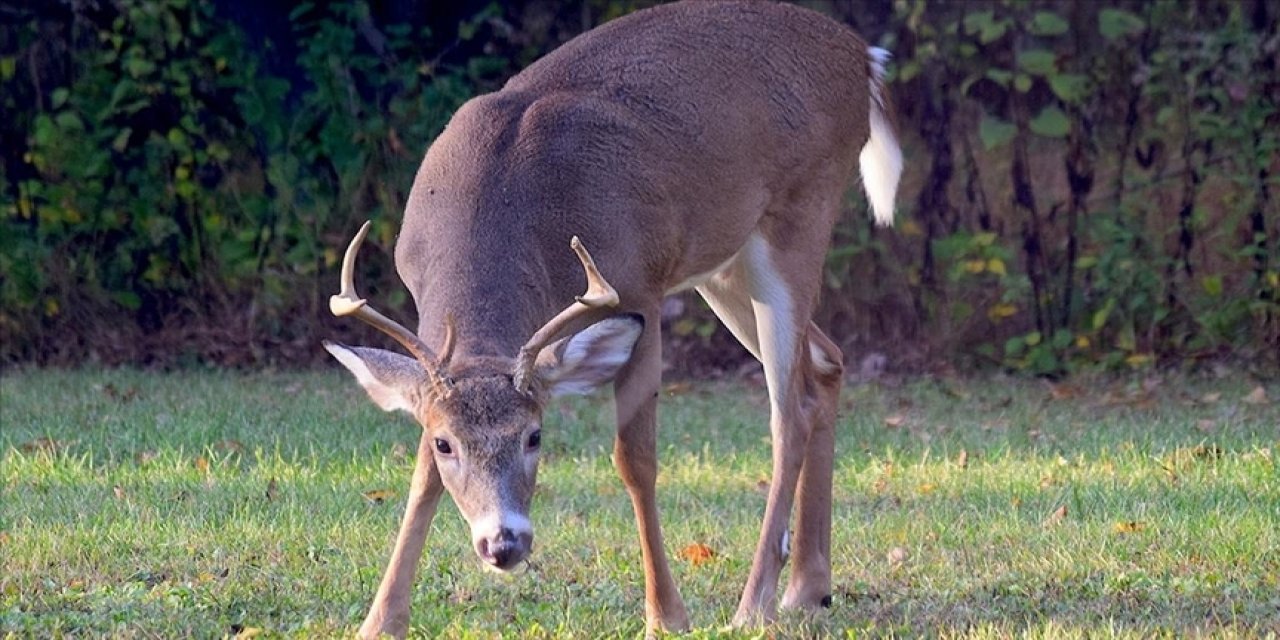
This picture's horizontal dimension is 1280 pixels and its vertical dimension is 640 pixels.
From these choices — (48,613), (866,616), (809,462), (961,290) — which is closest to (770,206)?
(809,462)

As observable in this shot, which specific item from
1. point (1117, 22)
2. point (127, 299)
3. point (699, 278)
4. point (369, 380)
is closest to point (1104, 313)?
point (1117, 22)

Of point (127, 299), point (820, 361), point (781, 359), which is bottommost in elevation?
point (127, 299)

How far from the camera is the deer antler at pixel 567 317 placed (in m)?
4.51

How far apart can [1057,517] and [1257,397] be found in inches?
120

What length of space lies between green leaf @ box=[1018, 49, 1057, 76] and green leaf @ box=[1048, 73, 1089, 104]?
0.05 m

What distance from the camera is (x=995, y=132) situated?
10.1 metres

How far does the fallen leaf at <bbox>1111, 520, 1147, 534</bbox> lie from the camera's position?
5.81 metres

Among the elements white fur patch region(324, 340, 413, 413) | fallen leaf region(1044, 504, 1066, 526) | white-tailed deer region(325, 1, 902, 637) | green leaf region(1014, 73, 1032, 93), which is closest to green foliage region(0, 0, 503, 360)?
green leaf region(1014, 73, 1032, 93)

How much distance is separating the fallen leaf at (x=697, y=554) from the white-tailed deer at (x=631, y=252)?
218 mm

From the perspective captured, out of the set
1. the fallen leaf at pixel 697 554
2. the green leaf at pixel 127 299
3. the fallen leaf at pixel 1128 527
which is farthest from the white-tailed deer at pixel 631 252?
the green leaf at pixel 127 299

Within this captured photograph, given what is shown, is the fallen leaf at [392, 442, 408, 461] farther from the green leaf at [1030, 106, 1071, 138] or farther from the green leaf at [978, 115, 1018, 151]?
the green leaf at [1030, 106, 1071, 138]

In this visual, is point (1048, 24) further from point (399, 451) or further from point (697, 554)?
point (697, 554)

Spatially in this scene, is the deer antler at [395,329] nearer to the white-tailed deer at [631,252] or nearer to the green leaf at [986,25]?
the white-tailed deer at [631,252]

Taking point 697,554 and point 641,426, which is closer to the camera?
point 641,426
